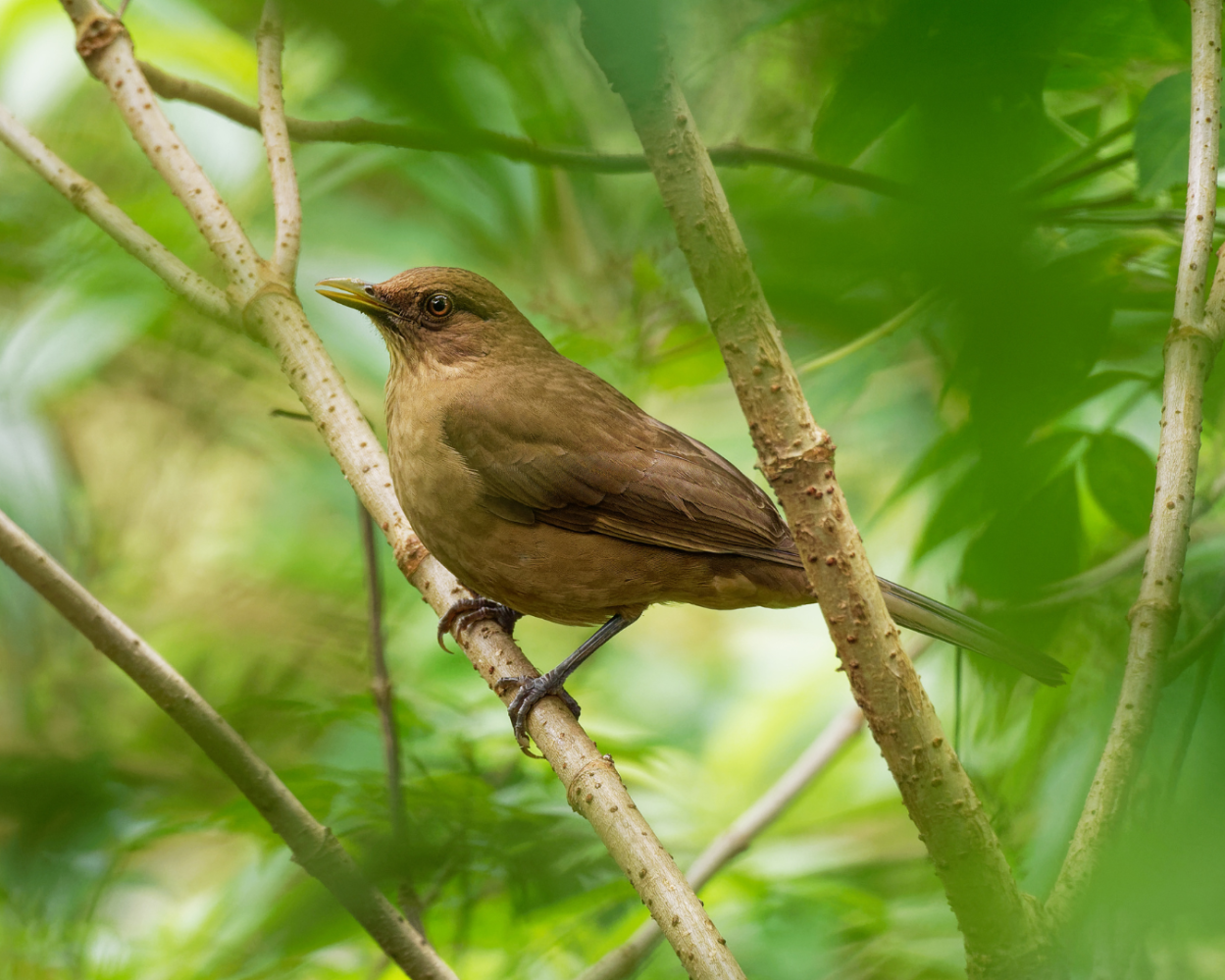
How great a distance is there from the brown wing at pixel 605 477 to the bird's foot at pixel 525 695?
0.60m

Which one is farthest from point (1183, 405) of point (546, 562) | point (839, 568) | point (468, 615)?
point (468, 615)

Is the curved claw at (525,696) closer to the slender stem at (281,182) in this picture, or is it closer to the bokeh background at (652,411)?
the bokeh background at (652,411)

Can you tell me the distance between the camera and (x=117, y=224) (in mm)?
3205

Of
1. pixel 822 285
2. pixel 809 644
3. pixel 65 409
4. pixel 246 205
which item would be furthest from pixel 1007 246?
pixel 65 409

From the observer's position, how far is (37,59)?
15.0 ft

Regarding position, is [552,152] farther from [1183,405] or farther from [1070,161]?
[1183,405]

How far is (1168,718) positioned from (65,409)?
19.9 feet

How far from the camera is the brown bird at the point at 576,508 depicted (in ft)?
11.4

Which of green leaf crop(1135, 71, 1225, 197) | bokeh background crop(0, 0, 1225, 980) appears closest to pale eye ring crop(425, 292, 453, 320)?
bokeh background crop(0, 0, 1225, 980)

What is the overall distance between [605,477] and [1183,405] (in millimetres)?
2064

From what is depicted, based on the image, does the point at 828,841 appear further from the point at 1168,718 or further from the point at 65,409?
the point at 65,409

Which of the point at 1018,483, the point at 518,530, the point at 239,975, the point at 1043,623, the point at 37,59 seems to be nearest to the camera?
the point at 1018,483

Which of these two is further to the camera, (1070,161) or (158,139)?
(158,139)

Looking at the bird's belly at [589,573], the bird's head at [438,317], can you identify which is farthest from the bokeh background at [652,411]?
the bird's belly at [589,573]
